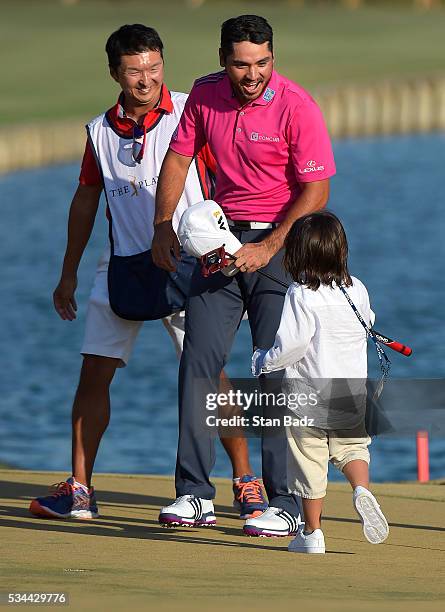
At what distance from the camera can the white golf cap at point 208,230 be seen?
6.15 meters

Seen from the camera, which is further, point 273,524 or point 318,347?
point 273,524

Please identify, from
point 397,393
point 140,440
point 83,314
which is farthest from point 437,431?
point 83,314

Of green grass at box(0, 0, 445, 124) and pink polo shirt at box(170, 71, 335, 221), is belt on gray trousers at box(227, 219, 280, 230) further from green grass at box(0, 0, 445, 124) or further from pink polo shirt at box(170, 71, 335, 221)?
green grass at box(0, 0, 445, 124)

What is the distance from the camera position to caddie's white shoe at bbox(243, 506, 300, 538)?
247 inches

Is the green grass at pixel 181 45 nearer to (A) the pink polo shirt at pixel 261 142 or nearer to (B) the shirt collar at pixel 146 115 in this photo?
(B) the shirt collar at pixel 146 115

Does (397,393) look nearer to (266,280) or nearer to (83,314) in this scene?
(266,280)

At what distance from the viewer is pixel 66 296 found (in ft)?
23.7

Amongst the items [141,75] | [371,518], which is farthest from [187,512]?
[141,75]

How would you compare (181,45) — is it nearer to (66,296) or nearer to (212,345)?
(66,296)

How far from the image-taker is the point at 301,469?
5.86 metres

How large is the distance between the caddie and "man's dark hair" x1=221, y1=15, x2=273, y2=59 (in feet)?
1.97

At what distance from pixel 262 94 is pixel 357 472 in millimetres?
1476

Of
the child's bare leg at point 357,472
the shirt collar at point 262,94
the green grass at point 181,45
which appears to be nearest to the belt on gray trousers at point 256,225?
the shirt collar at point 262,94

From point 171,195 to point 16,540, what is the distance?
1.45m
